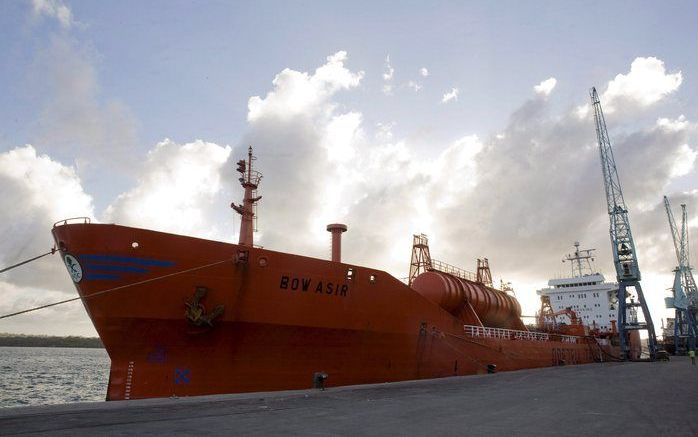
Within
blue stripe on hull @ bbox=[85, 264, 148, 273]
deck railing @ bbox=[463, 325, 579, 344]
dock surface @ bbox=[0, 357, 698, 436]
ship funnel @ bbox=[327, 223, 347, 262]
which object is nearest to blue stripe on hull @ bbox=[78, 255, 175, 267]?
blue stripe on hull @ bbox=[85, 264, 148, 273]

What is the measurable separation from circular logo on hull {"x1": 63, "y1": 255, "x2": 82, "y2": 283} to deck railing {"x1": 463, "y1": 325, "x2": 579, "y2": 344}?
18303 mm

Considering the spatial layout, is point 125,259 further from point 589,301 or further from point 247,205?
point 589,301

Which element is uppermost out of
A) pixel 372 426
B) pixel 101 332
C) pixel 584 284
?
pixel 584 284

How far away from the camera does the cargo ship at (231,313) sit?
13.6 meters

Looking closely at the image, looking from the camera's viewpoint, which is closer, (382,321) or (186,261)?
(186,261)

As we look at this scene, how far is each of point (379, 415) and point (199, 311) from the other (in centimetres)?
661

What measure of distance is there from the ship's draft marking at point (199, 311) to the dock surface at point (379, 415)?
2.22 m

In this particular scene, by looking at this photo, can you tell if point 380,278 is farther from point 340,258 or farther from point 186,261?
point 186,261

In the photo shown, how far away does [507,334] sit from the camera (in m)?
29.7

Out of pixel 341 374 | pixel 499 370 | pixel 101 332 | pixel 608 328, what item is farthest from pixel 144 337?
pixel 608 328

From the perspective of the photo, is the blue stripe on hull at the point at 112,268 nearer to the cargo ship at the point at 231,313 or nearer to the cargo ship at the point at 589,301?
the cargo ship at the point at 231,313

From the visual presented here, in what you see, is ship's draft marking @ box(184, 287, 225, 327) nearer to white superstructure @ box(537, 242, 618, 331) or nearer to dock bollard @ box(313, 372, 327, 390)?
dock bollard @ box(313, 372, 327, 390)

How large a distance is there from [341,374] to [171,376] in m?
6.04

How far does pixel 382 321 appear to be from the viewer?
59.7 feet
